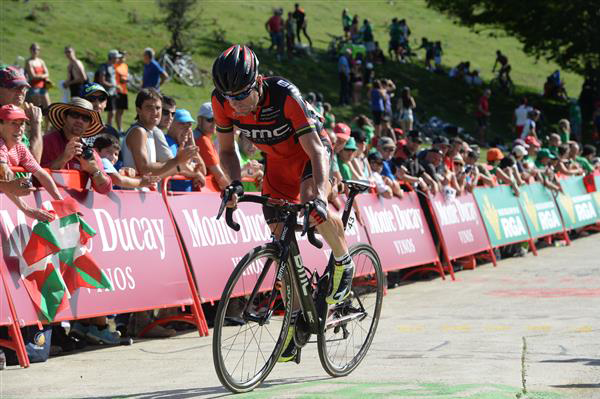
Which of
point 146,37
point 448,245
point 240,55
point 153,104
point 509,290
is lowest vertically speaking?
point 509,290

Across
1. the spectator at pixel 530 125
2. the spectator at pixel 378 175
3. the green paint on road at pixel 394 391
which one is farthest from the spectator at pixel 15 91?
the spectator at pixel 530 125

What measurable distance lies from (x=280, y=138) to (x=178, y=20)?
30.7m

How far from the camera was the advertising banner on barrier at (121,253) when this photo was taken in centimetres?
757

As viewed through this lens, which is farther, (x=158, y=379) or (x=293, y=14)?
(x=293, y=14)

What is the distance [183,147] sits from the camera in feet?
33.9

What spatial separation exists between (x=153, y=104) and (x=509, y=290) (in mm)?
5256

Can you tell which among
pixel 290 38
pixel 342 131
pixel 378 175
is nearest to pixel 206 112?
pixel 342 131

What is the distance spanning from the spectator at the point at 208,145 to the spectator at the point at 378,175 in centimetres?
277

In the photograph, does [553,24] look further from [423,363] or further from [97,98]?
[423,363]

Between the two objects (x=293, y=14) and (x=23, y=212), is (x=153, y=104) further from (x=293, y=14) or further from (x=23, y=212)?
(x=293, y=14)

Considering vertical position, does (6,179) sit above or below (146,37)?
below

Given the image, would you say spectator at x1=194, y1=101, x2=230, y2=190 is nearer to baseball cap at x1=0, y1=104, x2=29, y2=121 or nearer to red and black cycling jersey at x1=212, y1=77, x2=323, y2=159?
baseball cap at x1=0, y1=104, x2=29, y2=121

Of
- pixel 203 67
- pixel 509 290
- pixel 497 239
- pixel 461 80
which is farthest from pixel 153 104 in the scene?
pixel 461 80

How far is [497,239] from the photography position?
15852mm
